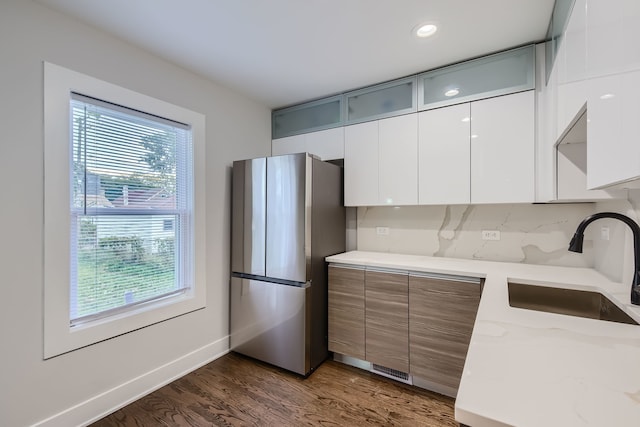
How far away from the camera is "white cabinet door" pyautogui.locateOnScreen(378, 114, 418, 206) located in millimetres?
2426

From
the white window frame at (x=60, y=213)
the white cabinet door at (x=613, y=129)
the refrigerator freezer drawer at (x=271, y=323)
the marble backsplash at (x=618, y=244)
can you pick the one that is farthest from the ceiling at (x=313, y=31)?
the refrigerator freezer drawer at (x=271, y=323)

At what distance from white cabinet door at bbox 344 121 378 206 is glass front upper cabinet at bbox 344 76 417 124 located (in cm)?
10

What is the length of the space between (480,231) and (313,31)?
Result: 201 cm

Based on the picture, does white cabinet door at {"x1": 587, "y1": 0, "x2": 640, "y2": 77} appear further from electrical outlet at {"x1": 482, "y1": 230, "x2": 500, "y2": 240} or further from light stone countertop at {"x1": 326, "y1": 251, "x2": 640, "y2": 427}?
electrical outlet at {"x1": 482, "y1": 230, "x2": 500, "y2": 240}

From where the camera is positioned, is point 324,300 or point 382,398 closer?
point 382,398

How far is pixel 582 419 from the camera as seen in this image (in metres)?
0.51

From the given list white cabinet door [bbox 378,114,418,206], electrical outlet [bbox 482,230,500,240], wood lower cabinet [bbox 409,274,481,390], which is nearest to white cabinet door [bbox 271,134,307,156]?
white cabinet door [bbox 378,114,418,206]

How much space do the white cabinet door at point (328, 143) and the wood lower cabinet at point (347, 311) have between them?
1124mm

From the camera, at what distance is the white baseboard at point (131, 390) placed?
169 centimetres

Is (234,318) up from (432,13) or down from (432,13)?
down

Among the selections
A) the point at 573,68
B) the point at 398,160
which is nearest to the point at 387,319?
the point at 398,160

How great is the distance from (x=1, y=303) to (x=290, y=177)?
1.83 m

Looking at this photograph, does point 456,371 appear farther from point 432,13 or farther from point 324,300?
point 432,13

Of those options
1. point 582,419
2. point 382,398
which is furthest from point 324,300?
point 582,419
